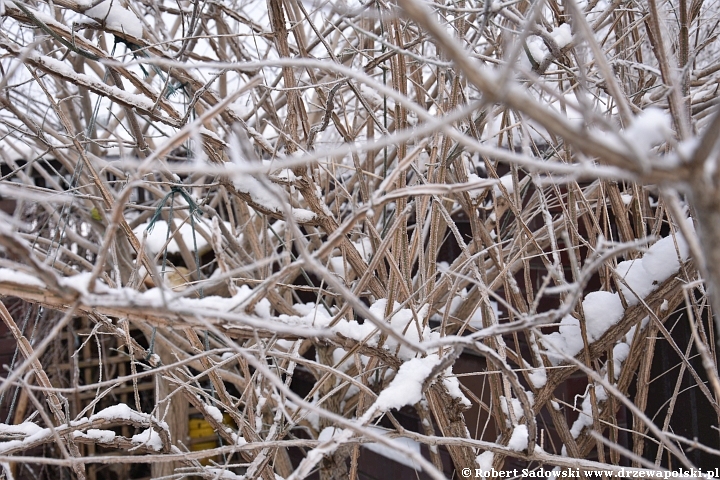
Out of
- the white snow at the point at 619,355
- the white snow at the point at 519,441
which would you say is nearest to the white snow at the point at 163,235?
the white snow at the point at 619,355

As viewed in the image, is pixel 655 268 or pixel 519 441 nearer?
pixel 519 441

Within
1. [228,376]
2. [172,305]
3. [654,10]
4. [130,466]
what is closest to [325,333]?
[172,305]

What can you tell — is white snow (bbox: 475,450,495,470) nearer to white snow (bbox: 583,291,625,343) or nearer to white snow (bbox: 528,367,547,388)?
white snow (bbox: 528,367,547,388)

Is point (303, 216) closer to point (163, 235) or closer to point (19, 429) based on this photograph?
point (19, 429)

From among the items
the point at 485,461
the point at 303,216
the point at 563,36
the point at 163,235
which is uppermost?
the point at 563,36

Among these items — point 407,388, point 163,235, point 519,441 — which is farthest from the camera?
point 163,235

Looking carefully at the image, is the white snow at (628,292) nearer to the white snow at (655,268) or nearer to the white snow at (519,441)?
the white snow at (655,268)

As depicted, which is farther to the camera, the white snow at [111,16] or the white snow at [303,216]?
the white snow at [303,216]

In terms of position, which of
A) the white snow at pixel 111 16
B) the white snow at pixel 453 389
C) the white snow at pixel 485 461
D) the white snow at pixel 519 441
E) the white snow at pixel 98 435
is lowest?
the white snow at pixel 485 461

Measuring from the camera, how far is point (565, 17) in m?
1.52

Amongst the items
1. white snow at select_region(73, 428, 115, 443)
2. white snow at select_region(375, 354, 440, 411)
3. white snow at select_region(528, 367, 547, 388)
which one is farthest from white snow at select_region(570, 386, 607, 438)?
white snow at select_region(73, 428, 115, 443)

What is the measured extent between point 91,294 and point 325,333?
0.30 meters

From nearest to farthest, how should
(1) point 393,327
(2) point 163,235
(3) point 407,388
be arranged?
(3) point 407,388
(1) point 393,327
(2) point 163,235

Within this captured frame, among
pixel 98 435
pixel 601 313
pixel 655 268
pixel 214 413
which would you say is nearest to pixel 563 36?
pixel 655 268
